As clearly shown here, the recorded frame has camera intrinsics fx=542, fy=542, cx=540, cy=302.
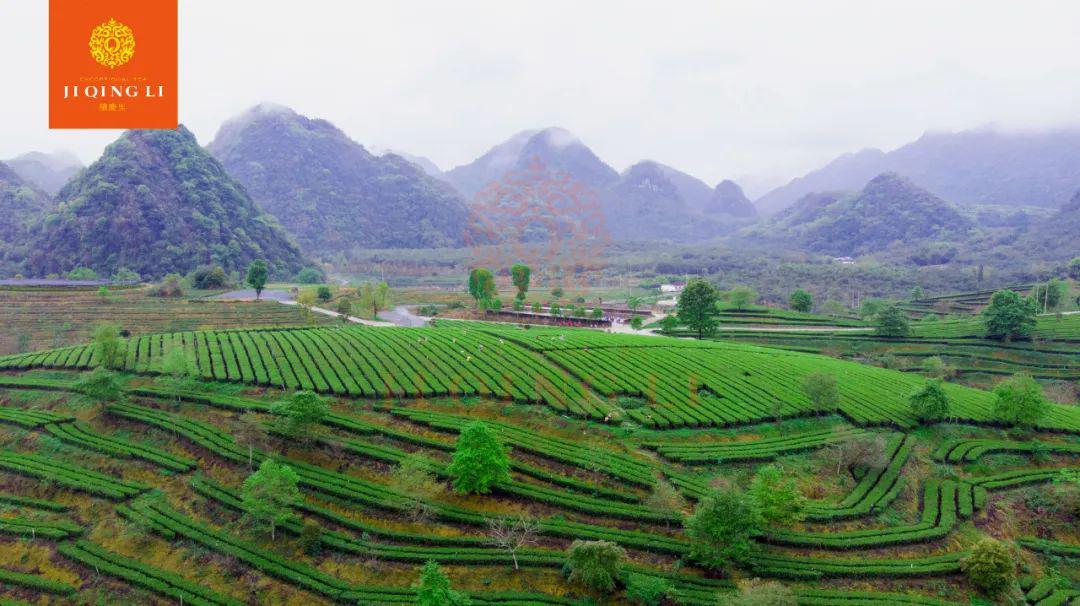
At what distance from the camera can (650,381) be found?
49.8 m

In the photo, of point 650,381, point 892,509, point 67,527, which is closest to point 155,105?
point 67,527

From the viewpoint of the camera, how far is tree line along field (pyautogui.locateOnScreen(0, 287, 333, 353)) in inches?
2675

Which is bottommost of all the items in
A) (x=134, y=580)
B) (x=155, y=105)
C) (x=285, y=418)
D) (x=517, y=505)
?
(x=134, y=580)

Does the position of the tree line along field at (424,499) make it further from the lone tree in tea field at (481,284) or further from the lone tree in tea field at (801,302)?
the lone tree in tea field at (801,302)

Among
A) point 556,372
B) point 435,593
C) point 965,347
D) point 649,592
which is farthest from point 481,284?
point 965,347

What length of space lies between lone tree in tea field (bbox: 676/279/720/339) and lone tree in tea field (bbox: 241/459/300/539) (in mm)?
57353

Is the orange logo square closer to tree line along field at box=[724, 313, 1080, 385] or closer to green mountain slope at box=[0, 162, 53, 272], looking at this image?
tree line along field at box=[724, 313, 1080, 385]

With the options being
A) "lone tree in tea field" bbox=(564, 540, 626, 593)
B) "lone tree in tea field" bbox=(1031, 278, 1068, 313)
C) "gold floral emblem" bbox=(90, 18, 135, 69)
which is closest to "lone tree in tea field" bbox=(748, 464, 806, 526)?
"lone tree in tea field" bbox=(564, 540, 626, 593)

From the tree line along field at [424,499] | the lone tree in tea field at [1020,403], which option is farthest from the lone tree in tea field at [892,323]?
the tree line along field at [424,499]

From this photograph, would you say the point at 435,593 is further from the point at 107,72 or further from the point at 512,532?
the point at 107,72

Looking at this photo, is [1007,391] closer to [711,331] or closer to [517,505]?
[711,331]

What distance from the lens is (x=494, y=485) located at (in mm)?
34281

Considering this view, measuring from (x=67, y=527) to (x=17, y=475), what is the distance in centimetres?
813

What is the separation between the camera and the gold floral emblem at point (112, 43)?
41531 millimetres
